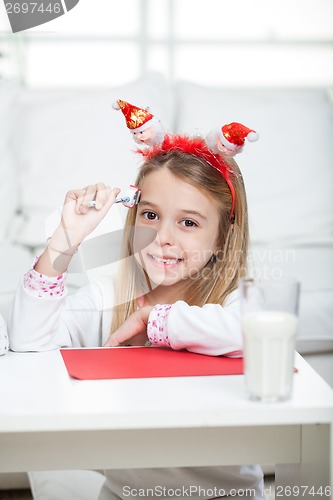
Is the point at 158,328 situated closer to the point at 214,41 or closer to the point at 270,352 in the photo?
the point at 270,352

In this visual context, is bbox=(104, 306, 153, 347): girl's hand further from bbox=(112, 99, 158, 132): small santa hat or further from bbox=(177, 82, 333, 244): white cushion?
bbox=(177, 82, 333, 244): white cushion

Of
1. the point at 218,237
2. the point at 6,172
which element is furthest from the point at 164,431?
the point at 6,172

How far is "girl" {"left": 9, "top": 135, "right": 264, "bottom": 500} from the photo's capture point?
0.95 meters

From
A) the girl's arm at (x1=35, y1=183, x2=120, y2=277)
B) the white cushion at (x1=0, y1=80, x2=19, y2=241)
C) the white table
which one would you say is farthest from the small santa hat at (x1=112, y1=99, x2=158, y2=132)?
the white cushion at (x1=0, y1=80, x2=19, y2=241)

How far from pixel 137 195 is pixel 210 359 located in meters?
0.30

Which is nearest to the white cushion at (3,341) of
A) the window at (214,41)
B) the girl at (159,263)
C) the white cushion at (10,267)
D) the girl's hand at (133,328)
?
the girl at (159,263)

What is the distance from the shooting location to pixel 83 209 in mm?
951

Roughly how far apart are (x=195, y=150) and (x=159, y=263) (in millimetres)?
179

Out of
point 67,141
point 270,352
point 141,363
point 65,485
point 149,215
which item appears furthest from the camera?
point 67,141

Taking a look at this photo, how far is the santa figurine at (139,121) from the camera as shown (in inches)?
39.0

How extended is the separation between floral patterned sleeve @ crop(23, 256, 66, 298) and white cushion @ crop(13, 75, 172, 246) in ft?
1.42

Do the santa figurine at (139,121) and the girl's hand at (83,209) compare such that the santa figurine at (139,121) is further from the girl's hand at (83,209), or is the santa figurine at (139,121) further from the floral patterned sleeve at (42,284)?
the floral patterned sleeve at (42,284)

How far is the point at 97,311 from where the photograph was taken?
1.12 metres

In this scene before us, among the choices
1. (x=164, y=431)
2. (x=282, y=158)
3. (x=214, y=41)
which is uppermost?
(x=214, y=41)
